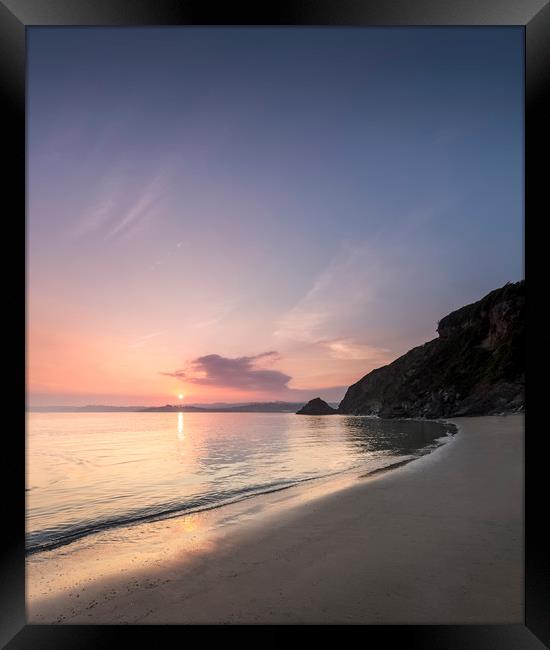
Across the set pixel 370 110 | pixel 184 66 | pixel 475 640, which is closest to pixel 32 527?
pixel 475 640

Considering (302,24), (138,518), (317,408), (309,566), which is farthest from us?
(317,408)

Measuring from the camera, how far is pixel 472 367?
48.7 meters

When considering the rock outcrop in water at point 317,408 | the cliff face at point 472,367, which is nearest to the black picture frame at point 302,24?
the cliff face at point 472,367

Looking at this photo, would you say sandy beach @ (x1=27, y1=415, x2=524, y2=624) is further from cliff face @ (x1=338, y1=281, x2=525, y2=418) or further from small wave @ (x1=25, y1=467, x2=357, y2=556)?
cliff face @ (x1=338, y1=281, x2=525, y2=418)

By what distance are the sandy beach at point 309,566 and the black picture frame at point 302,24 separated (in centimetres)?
38

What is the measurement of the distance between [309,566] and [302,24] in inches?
148

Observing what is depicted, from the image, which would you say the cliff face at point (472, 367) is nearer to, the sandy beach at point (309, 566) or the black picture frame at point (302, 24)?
the sandy beach at point (309, 566)

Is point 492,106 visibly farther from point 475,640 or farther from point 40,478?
point 40,478

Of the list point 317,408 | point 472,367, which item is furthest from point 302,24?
point 317,408

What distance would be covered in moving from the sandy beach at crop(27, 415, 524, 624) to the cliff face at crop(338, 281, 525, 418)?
34.9 meters

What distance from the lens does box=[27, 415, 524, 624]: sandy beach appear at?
260 cm

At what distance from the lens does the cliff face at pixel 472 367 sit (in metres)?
40.1

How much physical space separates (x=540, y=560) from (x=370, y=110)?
651 cm

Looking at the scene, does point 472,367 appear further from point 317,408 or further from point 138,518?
point 317,408
